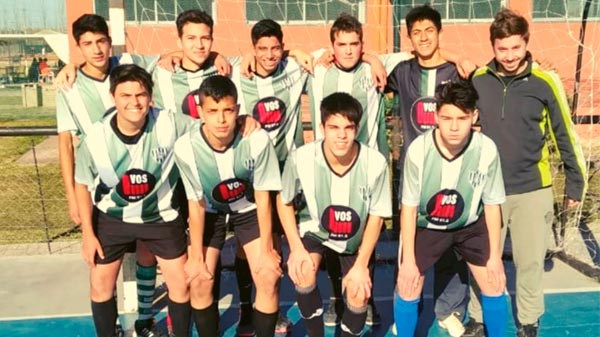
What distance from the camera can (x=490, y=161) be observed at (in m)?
3.25

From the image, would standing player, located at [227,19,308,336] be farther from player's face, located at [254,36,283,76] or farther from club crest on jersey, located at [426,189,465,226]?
club crest on jersey, located at [426,189,465,226]

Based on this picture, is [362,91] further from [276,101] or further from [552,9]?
[552,9]

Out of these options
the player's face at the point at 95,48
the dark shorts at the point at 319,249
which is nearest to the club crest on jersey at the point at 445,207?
the dark shorts at the point at 319,249

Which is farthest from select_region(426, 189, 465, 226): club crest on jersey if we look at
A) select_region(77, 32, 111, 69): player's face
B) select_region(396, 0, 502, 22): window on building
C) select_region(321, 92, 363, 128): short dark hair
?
select_region(396, 0, 502, 22): window on building

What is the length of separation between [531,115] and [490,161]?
0.38m

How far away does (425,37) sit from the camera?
3.53 metres

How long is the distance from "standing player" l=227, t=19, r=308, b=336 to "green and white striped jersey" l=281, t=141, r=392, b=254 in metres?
0.44

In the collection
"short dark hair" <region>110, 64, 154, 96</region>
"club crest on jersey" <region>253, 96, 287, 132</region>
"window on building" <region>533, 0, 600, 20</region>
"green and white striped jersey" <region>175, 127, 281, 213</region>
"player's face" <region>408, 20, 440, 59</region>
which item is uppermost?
"window on building" <region>533, 0, 600, 20</region>

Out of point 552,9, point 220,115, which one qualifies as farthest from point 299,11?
point 220,115

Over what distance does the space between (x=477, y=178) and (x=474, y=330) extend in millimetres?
1060

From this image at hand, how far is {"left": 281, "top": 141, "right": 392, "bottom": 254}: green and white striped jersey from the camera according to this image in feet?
10.7

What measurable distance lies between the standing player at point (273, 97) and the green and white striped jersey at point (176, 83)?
0.61 feet

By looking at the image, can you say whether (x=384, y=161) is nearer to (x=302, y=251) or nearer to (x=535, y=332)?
(x=302, y=251)

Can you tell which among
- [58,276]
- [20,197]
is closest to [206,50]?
[58,276]
